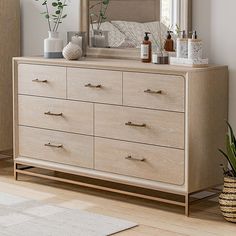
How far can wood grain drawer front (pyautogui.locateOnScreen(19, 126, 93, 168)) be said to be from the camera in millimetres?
4414

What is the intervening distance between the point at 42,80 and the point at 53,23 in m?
0.68

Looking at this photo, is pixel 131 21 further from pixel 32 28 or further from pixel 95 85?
pixel 32 28

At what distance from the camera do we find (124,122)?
4.17 meters

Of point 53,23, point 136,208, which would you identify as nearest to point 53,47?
point 53,23

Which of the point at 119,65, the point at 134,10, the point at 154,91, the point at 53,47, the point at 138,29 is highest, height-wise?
the point at 134,10

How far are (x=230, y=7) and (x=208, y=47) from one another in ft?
0.90

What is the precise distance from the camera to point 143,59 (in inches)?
171

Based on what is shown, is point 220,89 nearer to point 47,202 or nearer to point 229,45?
point 229,45

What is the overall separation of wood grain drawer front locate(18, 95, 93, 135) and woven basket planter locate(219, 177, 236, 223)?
955mm

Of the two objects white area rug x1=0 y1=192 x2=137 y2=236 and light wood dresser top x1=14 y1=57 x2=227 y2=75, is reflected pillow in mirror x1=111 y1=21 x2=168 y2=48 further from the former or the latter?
white area rug x1=0 y1=192 x2=137 y2=236

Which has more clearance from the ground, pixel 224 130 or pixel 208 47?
pixel 208 47

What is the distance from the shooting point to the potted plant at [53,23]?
474cm

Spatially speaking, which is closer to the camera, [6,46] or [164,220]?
[164,220]

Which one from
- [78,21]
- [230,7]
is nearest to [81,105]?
[78,21]
